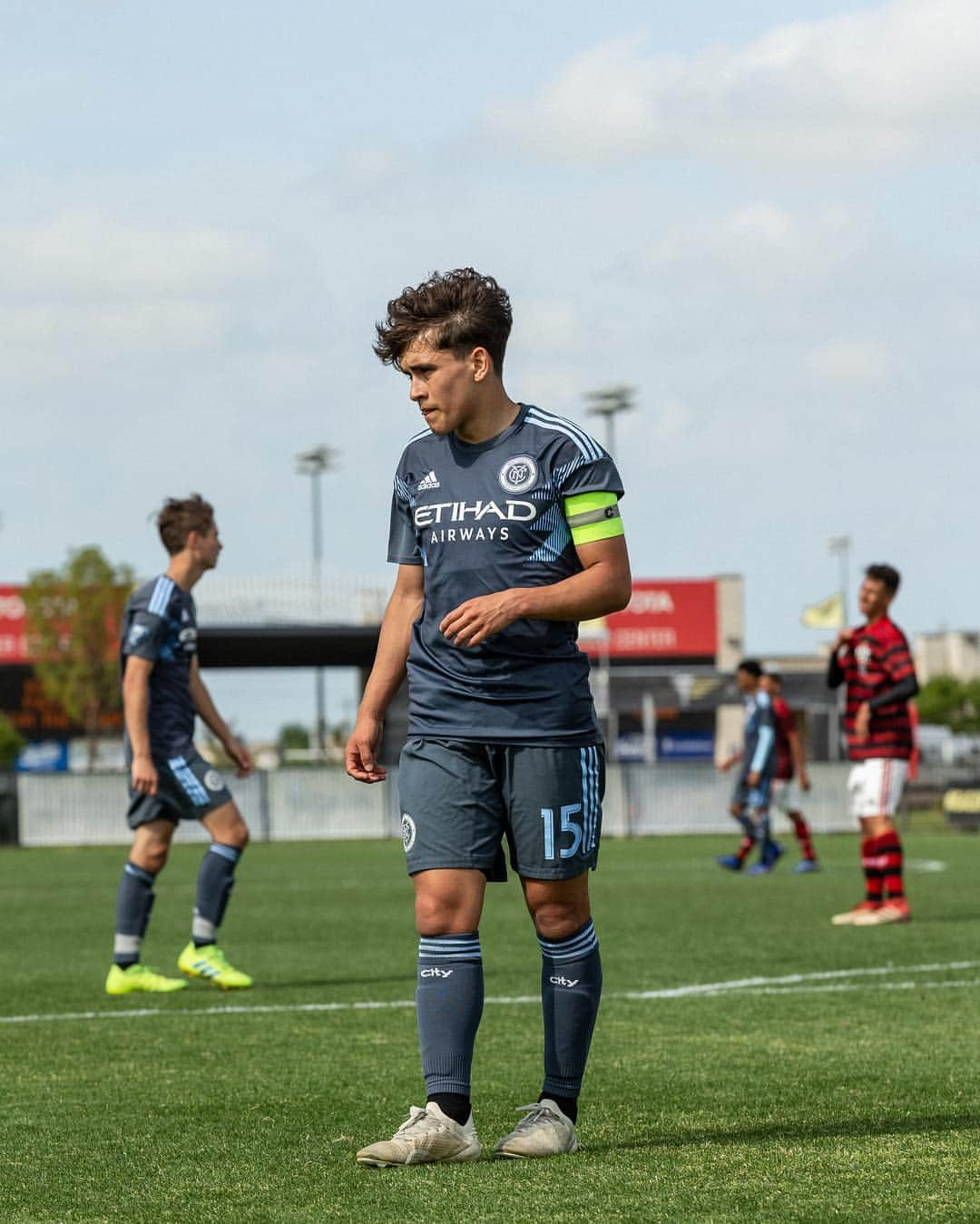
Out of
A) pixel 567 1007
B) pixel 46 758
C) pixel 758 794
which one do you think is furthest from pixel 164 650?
pixel 46 758

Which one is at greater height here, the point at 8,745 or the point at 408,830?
the point at 408,830

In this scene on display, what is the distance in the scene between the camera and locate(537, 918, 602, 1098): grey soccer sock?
4969 mm

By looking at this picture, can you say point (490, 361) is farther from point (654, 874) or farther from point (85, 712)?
point (85, 712)

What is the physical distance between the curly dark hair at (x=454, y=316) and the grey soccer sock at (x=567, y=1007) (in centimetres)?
144

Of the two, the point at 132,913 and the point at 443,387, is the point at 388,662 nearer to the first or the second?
the point at 443,387

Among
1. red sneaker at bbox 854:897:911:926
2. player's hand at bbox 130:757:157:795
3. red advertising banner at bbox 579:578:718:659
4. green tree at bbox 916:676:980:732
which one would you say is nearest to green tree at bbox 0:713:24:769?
red advertising banner at bbox 579:578:718:659

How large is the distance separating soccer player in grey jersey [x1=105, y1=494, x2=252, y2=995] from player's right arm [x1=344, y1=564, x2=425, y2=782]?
411 cm

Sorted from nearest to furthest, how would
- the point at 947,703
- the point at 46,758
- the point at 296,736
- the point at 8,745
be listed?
the point at 8,745, the point at 46,758, the point at 947,703, the point at 296,736

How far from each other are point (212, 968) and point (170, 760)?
1.00m

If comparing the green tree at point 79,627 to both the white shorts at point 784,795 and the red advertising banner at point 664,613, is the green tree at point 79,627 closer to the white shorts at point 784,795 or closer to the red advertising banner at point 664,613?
the red advertising banner at point 664,613

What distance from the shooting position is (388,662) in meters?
5.09

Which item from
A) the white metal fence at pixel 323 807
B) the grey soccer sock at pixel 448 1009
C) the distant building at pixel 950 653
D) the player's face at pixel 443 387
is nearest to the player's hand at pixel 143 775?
the grey soccer sock at pixel 448 1009

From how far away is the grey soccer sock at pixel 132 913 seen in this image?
30.4ft

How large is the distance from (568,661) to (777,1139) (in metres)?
1.30
